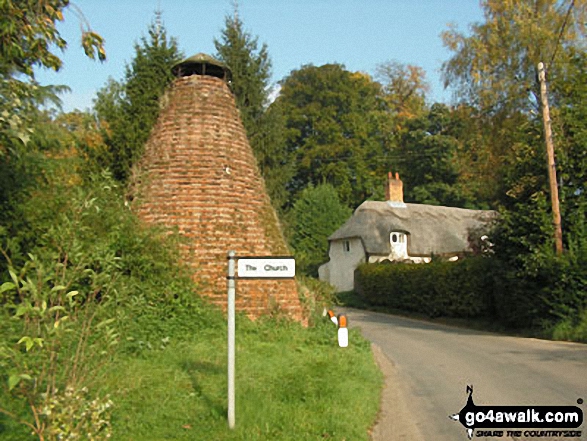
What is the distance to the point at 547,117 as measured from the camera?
57.7 ft

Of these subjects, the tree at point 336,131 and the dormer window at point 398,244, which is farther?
the tree at point 336,131

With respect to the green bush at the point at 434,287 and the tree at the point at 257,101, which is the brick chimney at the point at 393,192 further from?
the tree at the point at 257,101

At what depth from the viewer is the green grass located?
627cm

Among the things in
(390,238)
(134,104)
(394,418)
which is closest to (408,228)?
(390,238)

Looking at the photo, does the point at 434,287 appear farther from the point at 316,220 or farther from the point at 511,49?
the point at 316,220

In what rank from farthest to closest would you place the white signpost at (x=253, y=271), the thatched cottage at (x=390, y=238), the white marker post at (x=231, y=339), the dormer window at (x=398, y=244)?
the dormer window at (x=398, y=244), the thatched cottage at (x=390, y=238), the white signpost at (x=253, y=271), the white marker post at (x=231, y=339)

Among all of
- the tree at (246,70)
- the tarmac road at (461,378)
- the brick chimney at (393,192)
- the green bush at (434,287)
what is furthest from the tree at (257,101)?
the brick chimney at (393,192)

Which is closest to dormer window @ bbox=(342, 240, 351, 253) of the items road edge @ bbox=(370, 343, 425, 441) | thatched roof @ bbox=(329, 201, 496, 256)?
thatched roof @ bbox=(329, 201, 496, 256)

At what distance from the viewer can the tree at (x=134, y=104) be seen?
14211 mm

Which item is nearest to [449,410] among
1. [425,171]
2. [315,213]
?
[315,213]

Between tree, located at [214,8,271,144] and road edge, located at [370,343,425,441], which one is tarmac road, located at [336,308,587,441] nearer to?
road edge, located at [370,343,425,441]

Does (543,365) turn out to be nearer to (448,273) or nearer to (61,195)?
(61,195)

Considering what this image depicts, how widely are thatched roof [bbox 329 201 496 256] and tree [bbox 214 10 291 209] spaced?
21475 millimetres

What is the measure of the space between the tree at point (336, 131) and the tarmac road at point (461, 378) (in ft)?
122
